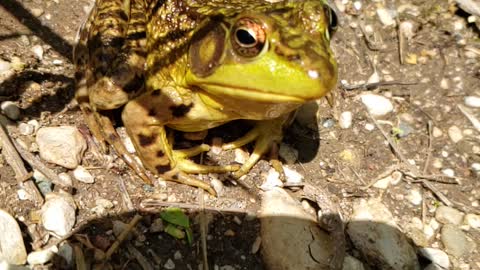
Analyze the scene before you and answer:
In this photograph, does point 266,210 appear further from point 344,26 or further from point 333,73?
point 344,26

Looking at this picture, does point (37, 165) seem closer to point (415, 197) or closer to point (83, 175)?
point (83, 175)

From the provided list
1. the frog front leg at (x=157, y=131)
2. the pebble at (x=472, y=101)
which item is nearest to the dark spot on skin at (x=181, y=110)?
the frog front leg at (x=157, y=131)

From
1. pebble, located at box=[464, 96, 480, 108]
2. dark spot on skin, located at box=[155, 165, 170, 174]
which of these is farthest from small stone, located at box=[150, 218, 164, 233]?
pebble, located at box=[464, 96, 480, 108]

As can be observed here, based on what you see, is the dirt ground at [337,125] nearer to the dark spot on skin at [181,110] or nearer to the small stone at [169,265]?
the small stone at [169,265]

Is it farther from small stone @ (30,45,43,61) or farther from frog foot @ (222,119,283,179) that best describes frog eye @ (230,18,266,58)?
small stone @ (30,45,43,61)

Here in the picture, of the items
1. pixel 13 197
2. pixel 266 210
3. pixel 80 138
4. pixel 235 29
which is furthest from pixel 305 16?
pixel 13 197

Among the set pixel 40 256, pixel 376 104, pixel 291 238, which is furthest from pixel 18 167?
pixel 376 104
